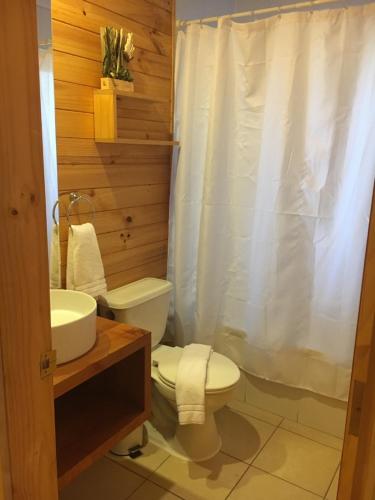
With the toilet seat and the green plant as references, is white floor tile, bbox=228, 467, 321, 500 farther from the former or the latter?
the green plant

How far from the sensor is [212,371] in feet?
6.92

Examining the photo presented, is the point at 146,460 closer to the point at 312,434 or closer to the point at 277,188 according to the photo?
the point at 312,434

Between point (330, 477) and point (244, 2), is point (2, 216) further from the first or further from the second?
point (244, 2)

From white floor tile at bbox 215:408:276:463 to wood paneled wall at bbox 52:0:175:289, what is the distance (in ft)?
2.99

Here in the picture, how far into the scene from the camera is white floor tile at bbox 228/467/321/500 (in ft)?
6.32

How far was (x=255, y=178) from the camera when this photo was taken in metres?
2.25

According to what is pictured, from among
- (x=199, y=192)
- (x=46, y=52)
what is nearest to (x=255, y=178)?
(x=199, y=192)

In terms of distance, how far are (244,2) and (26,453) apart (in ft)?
9.04

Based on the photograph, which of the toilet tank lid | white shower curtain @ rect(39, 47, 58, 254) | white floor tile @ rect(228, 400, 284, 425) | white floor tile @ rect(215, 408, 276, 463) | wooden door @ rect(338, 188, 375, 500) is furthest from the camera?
white floor tile @ rect(228, 400, 284, 425)

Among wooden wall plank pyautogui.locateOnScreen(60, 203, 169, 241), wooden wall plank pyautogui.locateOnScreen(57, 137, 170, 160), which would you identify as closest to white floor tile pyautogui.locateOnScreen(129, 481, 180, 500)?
wooden wall plank pyautogui.locateOnScreen(60, 203, 169, 241)

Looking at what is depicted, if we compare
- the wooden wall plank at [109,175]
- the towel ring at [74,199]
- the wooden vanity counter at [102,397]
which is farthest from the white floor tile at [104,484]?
the wooden wall plank at [109,175]

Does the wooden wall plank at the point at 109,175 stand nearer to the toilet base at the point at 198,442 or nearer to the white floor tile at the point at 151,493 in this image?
the toilet base at the point at 198,442

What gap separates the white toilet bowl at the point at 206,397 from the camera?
6.67ft

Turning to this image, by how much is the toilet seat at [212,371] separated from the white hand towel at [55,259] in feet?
2.14
